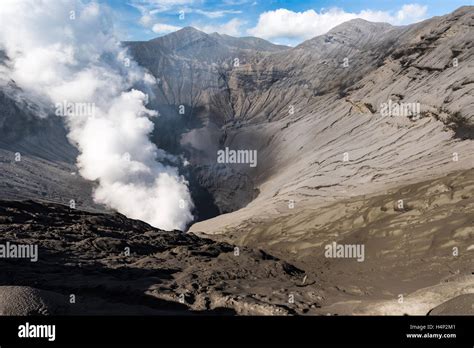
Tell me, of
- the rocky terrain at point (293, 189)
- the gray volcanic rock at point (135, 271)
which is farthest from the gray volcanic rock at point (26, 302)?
the rocky terrain at point (293, 189)

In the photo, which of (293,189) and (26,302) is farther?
(293,189)

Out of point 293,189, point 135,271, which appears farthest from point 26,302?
point 293,189

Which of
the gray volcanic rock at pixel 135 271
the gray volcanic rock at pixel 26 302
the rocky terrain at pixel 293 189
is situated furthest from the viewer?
the rocky terrain at pixel 293 189

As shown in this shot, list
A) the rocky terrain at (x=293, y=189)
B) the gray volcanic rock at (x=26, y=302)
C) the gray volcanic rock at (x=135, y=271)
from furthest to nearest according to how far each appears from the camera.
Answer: the rocky terrain at (x=293, y=189), the gray volcanic rock at (x=135, y=271), the gray volcanic rock at (x=26, y=302)

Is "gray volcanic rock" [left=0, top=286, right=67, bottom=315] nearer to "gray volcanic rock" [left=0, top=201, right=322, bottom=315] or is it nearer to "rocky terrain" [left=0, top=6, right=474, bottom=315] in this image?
"gray volcanic rock" [left=0, top=201, right=322, bottom=315]

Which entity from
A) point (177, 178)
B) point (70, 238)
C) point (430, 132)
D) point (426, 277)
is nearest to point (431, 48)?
point (430, 132)

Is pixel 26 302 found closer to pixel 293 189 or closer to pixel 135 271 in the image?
pixel 135 271

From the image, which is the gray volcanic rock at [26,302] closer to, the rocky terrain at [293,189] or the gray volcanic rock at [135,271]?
the gray volcanic rock at [135,271]

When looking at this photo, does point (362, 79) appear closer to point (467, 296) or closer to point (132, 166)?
point (132, 166)
